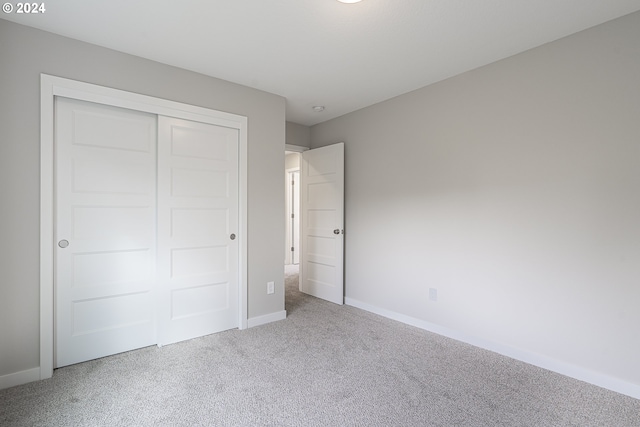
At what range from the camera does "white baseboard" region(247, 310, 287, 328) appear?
3.26 m

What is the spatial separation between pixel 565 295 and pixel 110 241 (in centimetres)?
362

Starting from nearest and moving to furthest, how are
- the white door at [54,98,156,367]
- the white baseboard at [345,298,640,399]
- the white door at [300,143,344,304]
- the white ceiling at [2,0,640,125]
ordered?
1. the white ceiling at [2,0,640,125]
2. the white baseboard at [345,298,640,399]
3. the white door at [54,98,156,367]
4. the white door at [300,143,344,304]

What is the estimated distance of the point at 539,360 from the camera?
2426mm

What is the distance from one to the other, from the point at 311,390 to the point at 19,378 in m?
2.04

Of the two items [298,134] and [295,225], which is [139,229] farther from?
[295,225]

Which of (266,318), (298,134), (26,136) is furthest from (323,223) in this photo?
(26,136)

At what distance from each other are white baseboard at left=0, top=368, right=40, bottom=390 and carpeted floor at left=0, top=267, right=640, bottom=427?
0.06m

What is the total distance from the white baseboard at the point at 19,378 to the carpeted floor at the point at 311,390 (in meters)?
0.06

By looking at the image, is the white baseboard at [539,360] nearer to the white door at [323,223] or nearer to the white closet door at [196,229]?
the white door at [323,223]

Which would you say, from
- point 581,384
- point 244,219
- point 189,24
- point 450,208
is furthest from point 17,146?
point 581,384

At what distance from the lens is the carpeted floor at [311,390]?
5.95 ft

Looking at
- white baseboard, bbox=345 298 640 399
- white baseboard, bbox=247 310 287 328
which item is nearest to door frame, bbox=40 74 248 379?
white baseboard, bbox=247 310 287 328

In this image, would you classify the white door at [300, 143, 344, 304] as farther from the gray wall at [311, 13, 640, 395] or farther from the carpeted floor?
the carpeted floor

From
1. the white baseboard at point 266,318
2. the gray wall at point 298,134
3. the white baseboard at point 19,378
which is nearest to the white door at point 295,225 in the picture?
the gray wall at point 298,134
